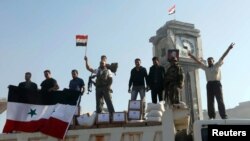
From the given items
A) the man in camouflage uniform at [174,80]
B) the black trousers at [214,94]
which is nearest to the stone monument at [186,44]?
the black trousers at [214,94]

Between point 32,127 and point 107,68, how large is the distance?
7.13ft

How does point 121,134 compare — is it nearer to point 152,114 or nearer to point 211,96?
point 152,114

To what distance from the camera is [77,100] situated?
23.8 feet

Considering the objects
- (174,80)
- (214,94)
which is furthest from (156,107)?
(214,94)

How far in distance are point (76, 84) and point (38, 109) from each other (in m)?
0.99

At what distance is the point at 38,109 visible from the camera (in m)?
7.14

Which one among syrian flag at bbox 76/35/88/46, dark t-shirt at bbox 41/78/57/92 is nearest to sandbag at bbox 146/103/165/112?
dark t-shirt at bbox 41/78/57/92

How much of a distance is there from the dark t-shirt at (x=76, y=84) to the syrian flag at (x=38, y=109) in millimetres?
391

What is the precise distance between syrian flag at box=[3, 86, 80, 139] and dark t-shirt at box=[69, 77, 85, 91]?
391 mm

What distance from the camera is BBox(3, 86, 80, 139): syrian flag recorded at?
269 inches

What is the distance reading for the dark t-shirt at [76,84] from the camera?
302 inches

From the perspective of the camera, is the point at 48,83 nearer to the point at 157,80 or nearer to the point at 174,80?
the point at 157,80

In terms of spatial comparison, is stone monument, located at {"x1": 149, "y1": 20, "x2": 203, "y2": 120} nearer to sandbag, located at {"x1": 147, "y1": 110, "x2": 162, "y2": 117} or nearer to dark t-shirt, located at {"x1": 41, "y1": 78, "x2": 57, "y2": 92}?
dark t-shirt, located at {"x1": 41, "y1": 78, "x2": 57, "y2": 92}

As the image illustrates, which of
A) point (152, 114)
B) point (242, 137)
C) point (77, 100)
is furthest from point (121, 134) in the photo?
point (242, 137)
